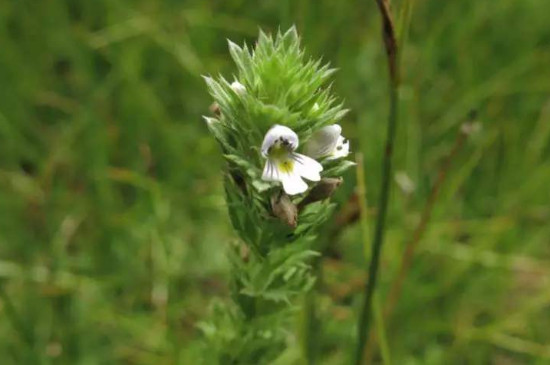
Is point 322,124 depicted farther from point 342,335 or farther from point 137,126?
point 137,126

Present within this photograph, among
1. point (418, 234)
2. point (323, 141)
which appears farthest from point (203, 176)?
point (323, 141)

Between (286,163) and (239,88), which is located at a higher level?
(239,88)

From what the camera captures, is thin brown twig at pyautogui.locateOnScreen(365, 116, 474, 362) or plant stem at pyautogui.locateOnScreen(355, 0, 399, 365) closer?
plant stem at pyautogui.locateOnScreen(355, 0, 399, 365)

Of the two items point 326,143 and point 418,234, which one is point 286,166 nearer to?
point 326,143

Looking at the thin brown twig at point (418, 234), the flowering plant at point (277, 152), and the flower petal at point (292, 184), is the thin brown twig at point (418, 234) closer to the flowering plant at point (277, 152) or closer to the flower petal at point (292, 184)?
the flowering plant at point (277, 152)

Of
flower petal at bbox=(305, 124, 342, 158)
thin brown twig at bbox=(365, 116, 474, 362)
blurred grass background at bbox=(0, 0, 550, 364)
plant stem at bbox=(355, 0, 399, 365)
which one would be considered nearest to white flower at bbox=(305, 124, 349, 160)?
flower petal at bbox=(305, 124, 342, 158)

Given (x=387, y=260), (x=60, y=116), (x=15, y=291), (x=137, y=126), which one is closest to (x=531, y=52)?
(x=387, y=260)

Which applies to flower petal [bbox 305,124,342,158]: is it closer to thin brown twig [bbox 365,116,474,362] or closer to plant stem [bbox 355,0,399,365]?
plant stem [bbox 355,0,399,365]
